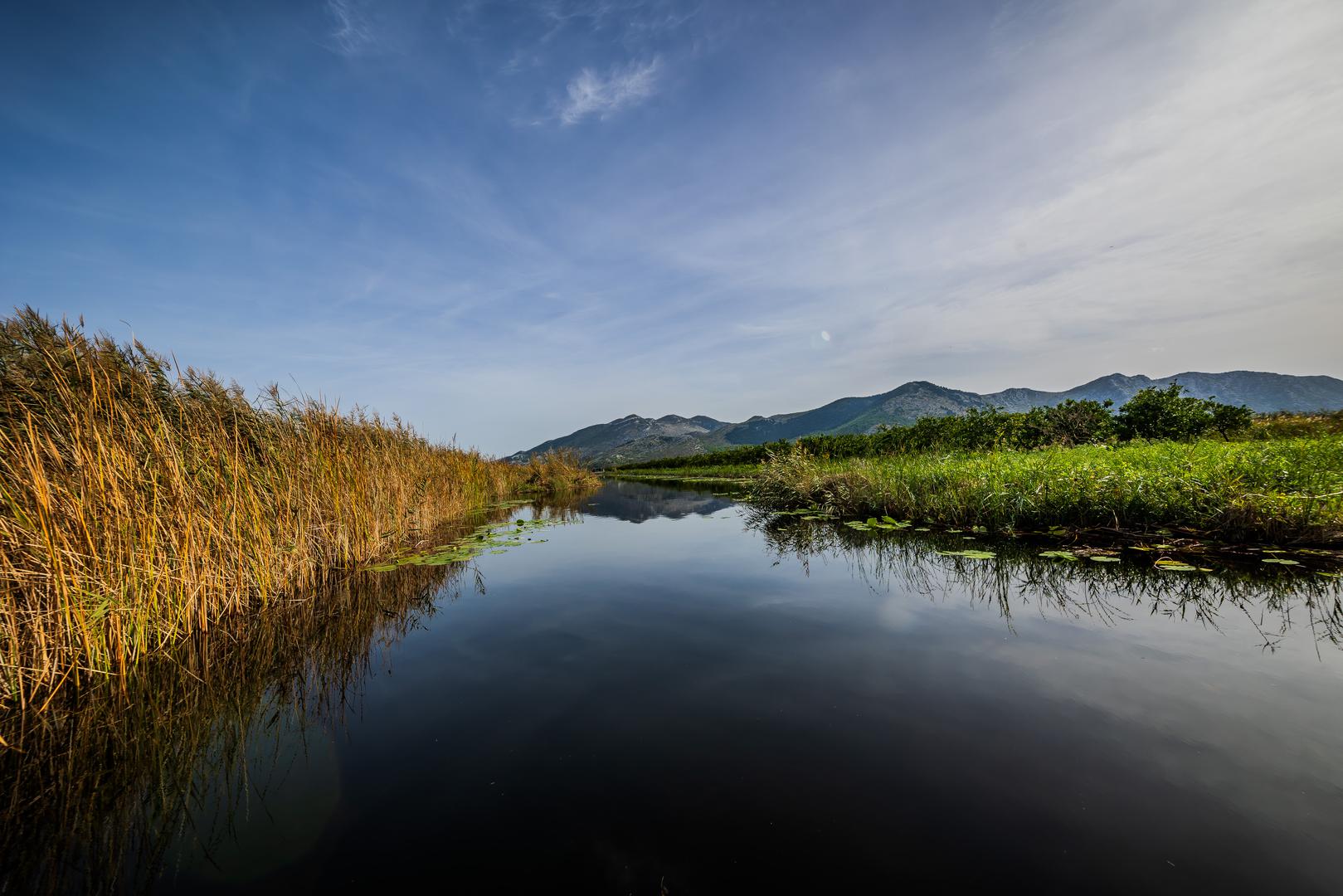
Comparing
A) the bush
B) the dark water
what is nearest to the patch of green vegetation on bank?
the bush

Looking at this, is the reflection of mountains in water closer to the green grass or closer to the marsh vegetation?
the marsh vegetation

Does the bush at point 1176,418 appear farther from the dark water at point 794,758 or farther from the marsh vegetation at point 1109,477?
the dark water at point 794,758

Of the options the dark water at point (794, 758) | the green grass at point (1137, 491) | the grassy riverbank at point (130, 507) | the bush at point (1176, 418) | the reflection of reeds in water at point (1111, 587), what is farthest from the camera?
the bush at point (1176, 418)

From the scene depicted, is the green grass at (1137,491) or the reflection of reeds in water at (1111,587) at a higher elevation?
the green grass at (1137,491)

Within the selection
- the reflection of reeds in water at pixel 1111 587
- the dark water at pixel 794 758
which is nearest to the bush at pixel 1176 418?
the reflection of reeds in water at pixel 1111 587

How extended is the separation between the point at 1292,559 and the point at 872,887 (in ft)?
28.3

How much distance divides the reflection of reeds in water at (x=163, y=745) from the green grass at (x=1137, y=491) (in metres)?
10.6

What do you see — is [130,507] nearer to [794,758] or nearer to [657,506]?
[794,758]

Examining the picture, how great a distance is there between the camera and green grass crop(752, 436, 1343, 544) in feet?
22.7

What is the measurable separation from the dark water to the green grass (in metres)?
2.13

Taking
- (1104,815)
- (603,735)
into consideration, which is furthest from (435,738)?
(1104,815)

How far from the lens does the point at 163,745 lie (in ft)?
10.0

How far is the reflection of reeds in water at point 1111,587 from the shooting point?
4867mm

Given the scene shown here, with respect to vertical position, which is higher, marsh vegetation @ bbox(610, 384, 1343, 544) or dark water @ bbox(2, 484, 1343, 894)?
marsh vegetation @ bbox(610, 384, 1343, 544)
